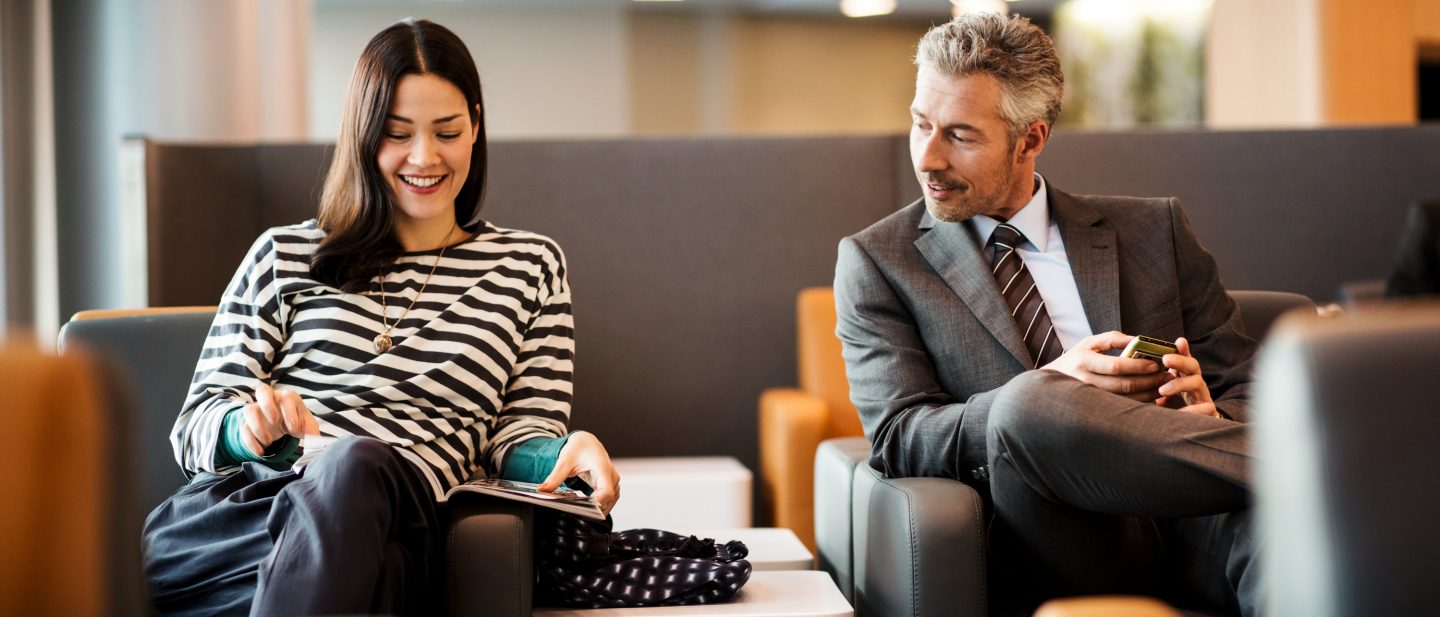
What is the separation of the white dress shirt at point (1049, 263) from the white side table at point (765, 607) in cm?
57

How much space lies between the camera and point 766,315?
332 cm

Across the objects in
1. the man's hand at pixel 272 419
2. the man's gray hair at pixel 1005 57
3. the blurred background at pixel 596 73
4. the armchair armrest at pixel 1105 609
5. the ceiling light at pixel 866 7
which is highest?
the ceiling light at pixel 866 7

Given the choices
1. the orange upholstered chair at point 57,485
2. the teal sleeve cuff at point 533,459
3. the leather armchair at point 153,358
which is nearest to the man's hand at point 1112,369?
the teal sleeve cuff at point 533,459

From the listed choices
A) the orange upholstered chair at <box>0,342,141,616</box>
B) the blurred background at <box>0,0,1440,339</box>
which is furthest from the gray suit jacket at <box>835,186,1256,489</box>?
the blurred background at <box>0,0,1440,339</box>

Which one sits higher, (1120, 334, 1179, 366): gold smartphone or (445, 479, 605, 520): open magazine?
(1120, 334, 1179, 366): gold smartphone

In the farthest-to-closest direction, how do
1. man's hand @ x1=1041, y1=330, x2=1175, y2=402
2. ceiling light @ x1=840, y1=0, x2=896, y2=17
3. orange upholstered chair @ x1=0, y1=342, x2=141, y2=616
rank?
ceiling light @ x1=840, y1=0, x2=896, y2=17 → man's hand @ x1=1041, y1=330, x2=1175, y2=402 → orange upholstered chair @ x1=0, y1=342, x2=141, y2=616

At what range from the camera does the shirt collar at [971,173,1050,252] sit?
2.11 m

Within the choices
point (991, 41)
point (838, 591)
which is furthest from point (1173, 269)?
point (838, 591)

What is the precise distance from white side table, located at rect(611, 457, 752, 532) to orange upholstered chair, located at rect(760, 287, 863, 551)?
4.2 inches

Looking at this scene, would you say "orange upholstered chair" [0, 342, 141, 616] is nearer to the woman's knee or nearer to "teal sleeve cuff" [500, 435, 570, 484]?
the woman's knee

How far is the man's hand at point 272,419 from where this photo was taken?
167cm

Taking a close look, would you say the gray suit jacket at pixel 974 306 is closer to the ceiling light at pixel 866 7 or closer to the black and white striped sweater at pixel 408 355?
the black and white striped sweater at pixel 408 355

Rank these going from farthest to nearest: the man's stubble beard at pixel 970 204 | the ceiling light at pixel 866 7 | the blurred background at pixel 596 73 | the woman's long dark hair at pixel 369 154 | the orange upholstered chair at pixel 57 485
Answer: the ceiling light at pixel 866 7
the blurred background at pixel 596 73
the man's stubble beard at pixel 970 204
the woman's long dark hair at pixel 369 154
the orange upholstered chair at pixel 57 485

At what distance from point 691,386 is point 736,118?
4.29m
